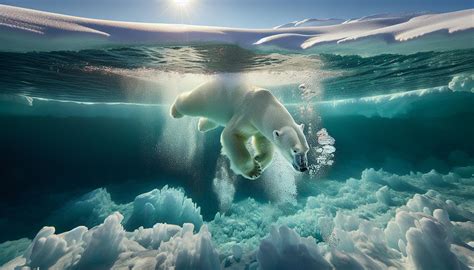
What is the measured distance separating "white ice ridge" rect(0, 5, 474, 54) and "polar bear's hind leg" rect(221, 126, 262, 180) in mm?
3067

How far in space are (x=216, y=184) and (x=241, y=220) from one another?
467 cm

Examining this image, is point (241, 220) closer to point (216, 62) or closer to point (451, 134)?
point (216, 62)

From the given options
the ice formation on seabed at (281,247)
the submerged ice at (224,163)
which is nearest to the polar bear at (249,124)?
the submerged ice at (224,163)

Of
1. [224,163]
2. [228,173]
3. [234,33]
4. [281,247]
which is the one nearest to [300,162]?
[234,33]

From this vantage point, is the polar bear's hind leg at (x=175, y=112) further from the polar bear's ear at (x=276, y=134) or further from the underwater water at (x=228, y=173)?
the polar bear's ear at (x=276, y=134)

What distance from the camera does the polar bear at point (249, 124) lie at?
191 centimetres

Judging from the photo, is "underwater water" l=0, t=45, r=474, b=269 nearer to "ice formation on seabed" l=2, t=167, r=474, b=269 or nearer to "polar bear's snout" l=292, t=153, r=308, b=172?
"ice formation on seabed" l=2, t=167, r=474, b=269

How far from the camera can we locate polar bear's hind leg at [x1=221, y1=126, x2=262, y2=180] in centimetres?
233

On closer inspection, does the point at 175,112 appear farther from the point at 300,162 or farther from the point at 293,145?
the point at 300,162

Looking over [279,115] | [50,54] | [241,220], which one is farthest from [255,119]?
[241,220]

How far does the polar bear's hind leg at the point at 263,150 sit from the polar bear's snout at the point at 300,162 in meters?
0.91

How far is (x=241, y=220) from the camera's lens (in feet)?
53.1

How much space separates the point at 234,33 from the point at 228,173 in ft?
60.7

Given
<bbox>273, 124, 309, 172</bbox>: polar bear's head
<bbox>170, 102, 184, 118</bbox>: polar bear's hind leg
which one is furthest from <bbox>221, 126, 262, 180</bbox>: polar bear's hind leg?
<bbox>170, 102, 184, 118</bbox>: polar bear's hind leg
